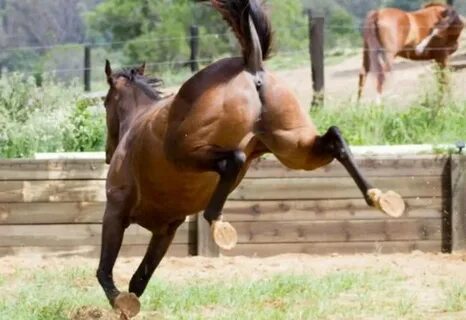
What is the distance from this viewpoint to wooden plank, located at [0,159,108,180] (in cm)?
968

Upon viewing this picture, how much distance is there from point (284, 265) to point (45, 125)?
3.34 meters

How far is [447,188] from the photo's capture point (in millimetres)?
9820

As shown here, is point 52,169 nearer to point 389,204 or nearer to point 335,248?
point 335,248

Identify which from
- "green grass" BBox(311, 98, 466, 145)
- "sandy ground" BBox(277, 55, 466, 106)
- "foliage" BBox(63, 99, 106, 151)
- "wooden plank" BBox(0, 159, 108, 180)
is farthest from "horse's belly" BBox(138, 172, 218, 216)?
"sandy ground" BBox(277, 55, 466, 106)

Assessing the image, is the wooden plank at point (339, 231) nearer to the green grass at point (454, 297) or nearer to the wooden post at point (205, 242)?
the wooden post at point (205, 242)

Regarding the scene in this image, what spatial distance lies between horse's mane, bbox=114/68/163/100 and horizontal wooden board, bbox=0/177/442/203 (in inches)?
90.0

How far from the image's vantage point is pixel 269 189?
976 centimetres

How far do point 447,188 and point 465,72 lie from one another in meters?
7.28

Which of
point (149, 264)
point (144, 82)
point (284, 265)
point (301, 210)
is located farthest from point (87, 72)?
point (149, 264)

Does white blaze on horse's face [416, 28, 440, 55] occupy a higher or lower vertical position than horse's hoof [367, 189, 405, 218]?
lower

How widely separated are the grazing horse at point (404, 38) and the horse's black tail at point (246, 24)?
9.92 metres

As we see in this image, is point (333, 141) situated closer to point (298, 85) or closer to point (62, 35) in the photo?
point (298, 85)

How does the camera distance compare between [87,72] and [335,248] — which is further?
[87,72]

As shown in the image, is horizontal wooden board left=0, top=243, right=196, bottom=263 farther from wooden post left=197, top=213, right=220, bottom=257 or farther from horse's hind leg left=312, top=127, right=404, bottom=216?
horse's hind leg left=312, top=127, right=404, bottom=216
